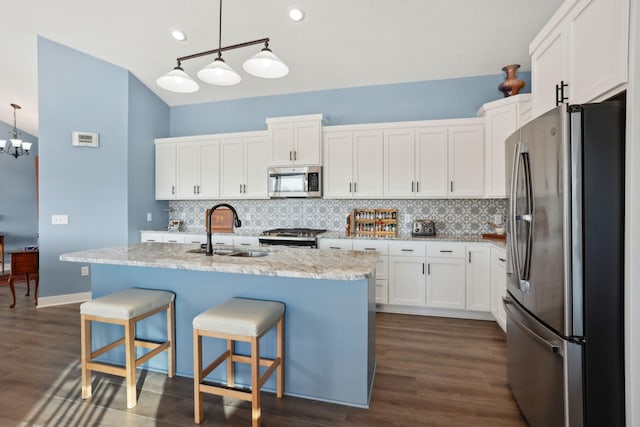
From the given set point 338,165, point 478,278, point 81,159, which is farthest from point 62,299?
point 478,278

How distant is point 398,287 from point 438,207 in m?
1.22

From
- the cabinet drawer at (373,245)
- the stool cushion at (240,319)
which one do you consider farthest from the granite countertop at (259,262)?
the cabinet drawer at (373,245)

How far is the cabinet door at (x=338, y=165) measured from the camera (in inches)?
160

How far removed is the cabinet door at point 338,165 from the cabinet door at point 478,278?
1635 millimetres

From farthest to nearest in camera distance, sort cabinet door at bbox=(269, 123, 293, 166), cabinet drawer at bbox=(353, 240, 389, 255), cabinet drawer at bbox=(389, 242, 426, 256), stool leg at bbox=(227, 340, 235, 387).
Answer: cabinet door at bbox=(269, 123, 293, 166), cabinet drawer at bbox=(353, 240, 389, 255), cabinet drawer at bbox=(389, 242, 426, 256), stool leg at bbox=(227, 340, 235, 387)

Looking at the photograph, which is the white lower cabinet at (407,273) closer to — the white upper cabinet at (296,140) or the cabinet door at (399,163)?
the cabinet door at (399,163)

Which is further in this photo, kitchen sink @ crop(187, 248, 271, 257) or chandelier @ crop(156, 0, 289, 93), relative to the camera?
kitchen sink @ crop(187, 248, 271, 257)

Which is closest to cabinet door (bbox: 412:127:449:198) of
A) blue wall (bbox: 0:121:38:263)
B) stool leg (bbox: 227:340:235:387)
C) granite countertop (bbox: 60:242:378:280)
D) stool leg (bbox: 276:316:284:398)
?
granite countertop (bbox: 60:242:378:280)

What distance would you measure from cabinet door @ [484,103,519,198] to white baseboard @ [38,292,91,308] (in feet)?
17.6

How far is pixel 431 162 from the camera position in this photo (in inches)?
149

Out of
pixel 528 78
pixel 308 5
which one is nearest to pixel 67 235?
pixel 308 5

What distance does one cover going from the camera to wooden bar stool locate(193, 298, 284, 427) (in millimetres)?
1677

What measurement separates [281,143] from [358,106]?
122 cm

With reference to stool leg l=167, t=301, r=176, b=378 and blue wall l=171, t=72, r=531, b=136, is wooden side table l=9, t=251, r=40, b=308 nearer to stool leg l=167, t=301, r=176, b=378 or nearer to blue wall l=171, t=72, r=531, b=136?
blue wall l=171, t=72, r=531, b=136
